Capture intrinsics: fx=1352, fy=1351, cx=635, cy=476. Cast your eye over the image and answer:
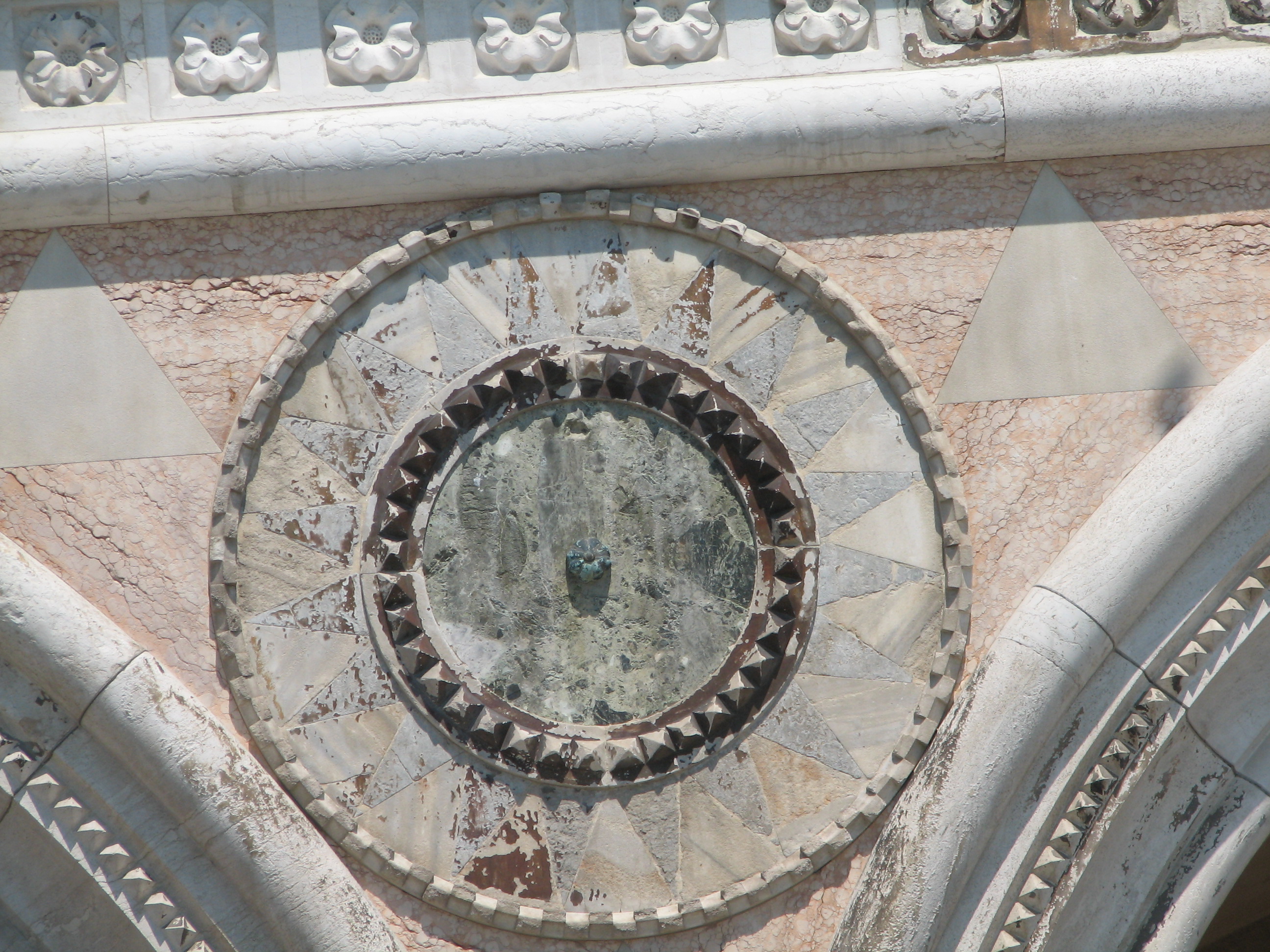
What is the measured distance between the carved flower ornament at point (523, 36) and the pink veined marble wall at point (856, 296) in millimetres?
520

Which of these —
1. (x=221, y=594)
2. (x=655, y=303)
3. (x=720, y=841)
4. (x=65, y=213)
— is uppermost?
(x=65, y=213)

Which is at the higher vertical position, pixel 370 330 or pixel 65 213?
pixel 65 213

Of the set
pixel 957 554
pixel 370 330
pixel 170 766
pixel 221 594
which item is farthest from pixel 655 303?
pixel 170 766

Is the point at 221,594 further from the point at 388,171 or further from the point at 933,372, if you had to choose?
the point at 933,372

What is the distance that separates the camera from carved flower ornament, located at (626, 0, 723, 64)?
4.86 meters

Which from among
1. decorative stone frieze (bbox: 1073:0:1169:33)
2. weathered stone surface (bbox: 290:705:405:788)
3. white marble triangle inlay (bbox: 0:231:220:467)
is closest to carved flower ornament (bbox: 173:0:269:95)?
white marble triangle inlay (bbox: 0:231:220:467)

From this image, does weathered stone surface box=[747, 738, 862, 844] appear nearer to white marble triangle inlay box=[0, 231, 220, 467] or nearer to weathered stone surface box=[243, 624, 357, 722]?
weathered stone surface box=[243, 624, 357, 722]

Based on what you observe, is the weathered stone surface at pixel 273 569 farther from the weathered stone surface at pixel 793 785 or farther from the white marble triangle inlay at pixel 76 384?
the weathered stone surface at pixel 793 785

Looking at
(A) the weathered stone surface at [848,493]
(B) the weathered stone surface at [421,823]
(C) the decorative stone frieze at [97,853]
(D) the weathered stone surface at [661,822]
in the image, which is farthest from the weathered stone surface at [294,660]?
(A) the weathered stone surface at [848,493]

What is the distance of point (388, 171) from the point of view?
15.5ft

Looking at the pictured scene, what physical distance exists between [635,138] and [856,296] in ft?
3.21

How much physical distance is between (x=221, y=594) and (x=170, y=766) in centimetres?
58

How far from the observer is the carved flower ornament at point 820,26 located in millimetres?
4895

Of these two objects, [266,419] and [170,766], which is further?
[266,419]
